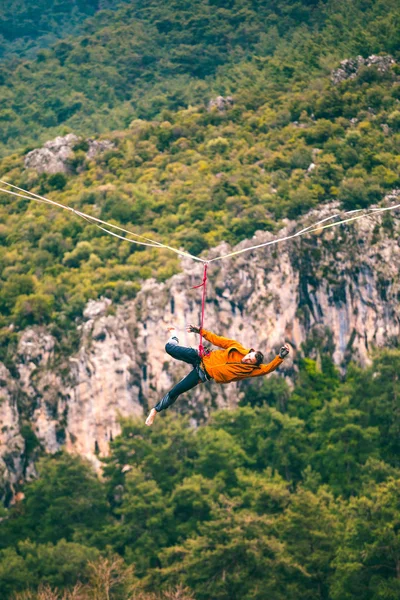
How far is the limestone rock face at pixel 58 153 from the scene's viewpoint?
349 feet

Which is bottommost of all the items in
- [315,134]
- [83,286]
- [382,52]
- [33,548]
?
[33,548]

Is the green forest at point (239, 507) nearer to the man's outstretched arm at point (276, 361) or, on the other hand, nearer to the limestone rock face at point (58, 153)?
the limestone rock face at point (58, 153)

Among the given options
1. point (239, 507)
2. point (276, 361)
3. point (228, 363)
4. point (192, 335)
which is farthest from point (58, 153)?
point (276, 361)

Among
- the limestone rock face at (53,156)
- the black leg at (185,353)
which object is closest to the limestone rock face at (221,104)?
the limestone rock face at (53,156)

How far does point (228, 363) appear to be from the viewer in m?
19.3

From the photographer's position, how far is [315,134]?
10362 centimetres

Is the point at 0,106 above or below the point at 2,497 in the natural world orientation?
above

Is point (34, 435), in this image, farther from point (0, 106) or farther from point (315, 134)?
point (0, 106)

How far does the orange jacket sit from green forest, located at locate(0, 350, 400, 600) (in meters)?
35.3

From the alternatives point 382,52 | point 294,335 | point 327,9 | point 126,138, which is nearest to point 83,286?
point 294,335

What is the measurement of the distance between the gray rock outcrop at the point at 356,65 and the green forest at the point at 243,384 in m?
0.76

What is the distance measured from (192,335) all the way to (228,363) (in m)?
56.7

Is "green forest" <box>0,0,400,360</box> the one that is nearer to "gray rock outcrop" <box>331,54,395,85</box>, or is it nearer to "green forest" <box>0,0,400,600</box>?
"green forest" <box>0,0,400,600</box>

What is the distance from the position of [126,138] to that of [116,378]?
3721cm
